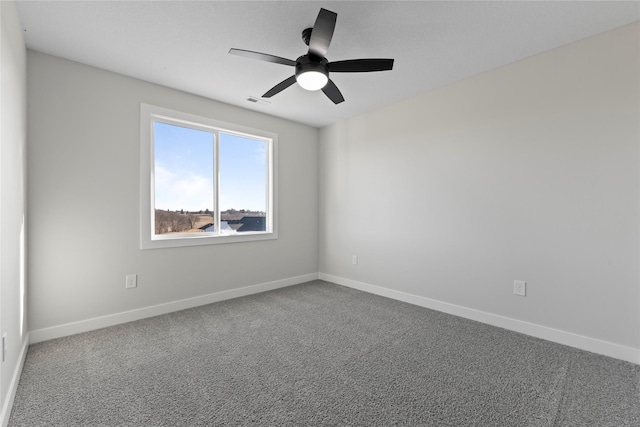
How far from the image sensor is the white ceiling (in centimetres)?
196

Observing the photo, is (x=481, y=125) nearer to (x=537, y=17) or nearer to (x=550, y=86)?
(x=550, y=86)

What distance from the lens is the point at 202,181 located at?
3525mm

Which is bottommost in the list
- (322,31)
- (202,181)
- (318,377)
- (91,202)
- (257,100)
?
(318,377)

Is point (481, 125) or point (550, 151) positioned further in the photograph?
point (481, 125)

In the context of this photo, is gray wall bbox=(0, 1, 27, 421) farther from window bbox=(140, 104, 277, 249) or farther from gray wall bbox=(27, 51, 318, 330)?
window bbox=(140, 104, 277, 249)

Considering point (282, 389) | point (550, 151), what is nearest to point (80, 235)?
point (282, 389)

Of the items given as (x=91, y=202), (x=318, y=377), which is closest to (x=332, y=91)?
(x=318, y=377)

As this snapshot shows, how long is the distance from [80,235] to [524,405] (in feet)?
11.5

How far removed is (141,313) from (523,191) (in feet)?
12.4

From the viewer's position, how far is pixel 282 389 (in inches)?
71.1

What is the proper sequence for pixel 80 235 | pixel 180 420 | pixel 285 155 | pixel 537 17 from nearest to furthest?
pixel 180 420
pixel 537 17
pixel 80 235
pixel 285 155

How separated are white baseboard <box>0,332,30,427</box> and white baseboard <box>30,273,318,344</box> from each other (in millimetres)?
206

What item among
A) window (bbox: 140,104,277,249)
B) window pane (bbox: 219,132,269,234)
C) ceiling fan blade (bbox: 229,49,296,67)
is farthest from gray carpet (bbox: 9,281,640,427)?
ceiling fan blade (bbox: 229,49,296,67)

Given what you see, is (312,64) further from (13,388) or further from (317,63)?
(13,388)
